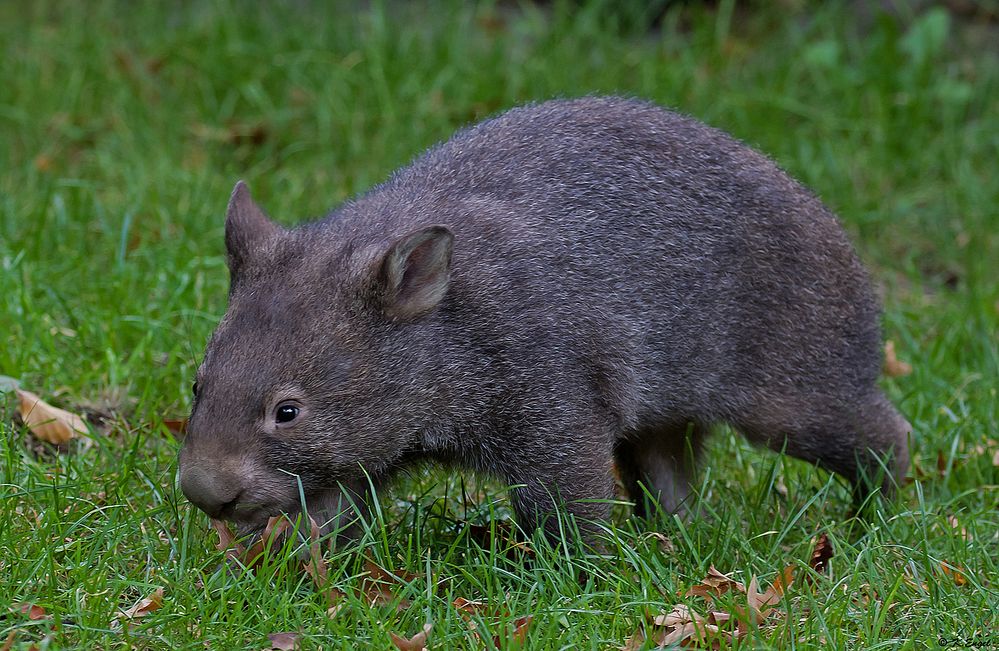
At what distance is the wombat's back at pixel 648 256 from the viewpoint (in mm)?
5375

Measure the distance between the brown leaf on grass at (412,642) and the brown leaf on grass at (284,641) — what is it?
0.94 ft

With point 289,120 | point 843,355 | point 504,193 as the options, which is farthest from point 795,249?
point 289,120

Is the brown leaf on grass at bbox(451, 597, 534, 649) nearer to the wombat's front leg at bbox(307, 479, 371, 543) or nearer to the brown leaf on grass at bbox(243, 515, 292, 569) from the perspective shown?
the wombat's front leg at bbox(307, 479, 371, 543)

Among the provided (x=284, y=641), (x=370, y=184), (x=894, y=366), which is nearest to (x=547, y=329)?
(x=284, y=641)

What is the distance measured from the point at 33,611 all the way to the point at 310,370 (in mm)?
1139

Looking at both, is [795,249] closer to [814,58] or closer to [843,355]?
[843,355]

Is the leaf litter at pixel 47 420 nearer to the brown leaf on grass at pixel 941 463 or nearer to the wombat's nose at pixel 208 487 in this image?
the wombat's nose at pixel 208 487

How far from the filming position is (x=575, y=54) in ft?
33.7

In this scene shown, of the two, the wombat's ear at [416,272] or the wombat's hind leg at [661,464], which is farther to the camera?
the wombat's hind leg at [661,464]

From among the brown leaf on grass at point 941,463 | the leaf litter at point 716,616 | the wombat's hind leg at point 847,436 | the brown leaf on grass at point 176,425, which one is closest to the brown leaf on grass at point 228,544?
the brown leaf on grass at point 176,425

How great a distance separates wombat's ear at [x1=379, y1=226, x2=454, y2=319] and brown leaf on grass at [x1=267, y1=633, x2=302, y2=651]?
1.16 meters

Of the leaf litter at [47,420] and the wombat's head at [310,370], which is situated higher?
the wombat's head at [310,370]

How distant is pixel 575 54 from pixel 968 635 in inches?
247

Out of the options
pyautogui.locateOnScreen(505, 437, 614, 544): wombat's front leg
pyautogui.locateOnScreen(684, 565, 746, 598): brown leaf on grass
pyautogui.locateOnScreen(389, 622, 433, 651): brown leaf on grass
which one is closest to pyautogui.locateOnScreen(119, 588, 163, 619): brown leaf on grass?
pyautogui.locateOnScreen(389, 622, 433, 651): brown leaf on grass
